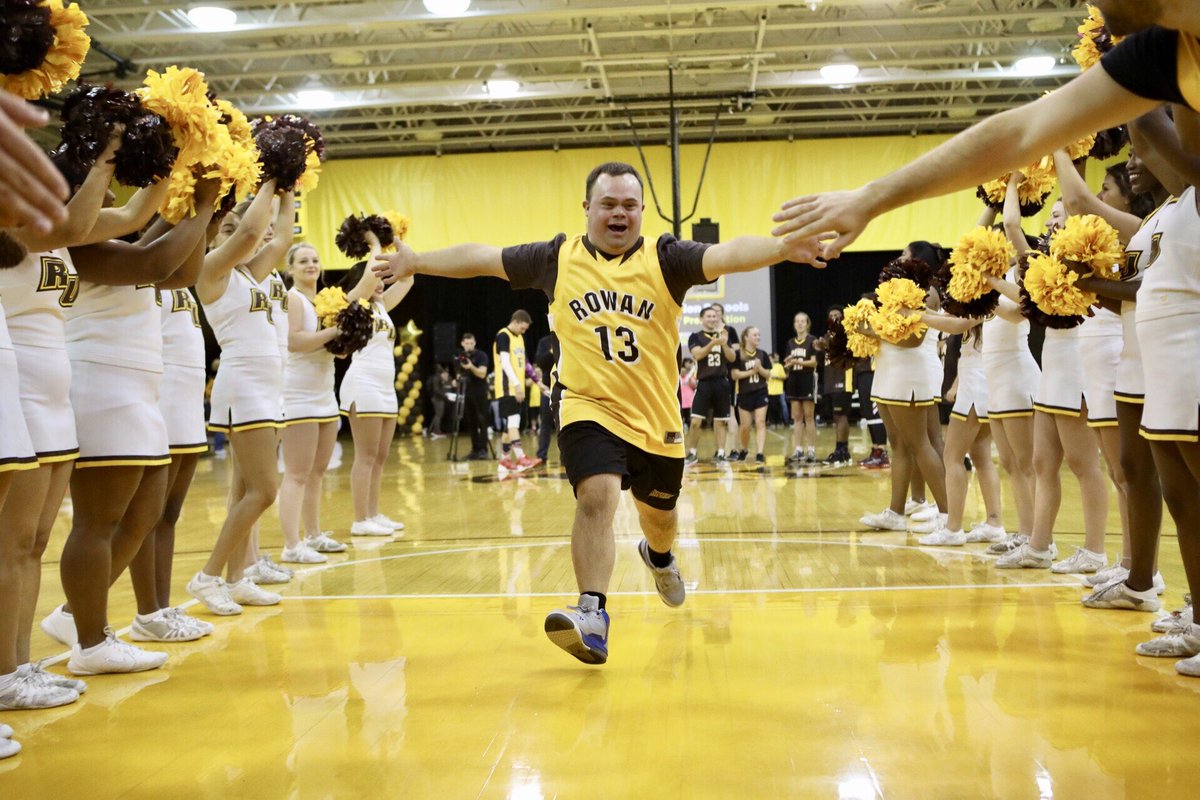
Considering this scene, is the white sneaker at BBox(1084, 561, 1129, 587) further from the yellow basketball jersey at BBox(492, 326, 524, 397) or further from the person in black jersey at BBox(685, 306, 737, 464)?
the yellow basketball jersey at BBox(492, 326, 524, 397)

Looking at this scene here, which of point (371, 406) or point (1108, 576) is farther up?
point (371, 406)

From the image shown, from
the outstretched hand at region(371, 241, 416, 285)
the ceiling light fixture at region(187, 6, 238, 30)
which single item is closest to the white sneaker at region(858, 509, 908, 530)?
the outstretched hand at region(371, 241, 416, 285)

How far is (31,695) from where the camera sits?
3.33m

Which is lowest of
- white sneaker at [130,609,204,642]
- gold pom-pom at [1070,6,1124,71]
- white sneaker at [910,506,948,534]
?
white sneaker at [910,506,948,534]

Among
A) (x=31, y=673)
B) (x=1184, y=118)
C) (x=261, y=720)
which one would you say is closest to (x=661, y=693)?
(x=261, y=720)

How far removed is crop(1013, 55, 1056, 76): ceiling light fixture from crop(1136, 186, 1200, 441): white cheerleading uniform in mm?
13233

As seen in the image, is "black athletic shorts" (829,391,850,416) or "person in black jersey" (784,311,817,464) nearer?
"person in black jersey" (784,311,817,464)

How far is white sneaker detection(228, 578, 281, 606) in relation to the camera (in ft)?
16.5

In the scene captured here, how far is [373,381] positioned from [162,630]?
327 centimetres

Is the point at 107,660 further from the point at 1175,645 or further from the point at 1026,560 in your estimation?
the point at 1026,560

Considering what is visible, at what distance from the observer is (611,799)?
8.04 ft

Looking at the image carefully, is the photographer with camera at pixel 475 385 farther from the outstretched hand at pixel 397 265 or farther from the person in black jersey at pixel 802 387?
the outstretched hand at pixel 397 265

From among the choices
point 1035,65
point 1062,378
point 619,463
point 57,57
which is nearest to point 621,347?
point 619,463

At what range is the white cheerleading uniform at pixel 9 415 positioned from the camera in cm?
290
